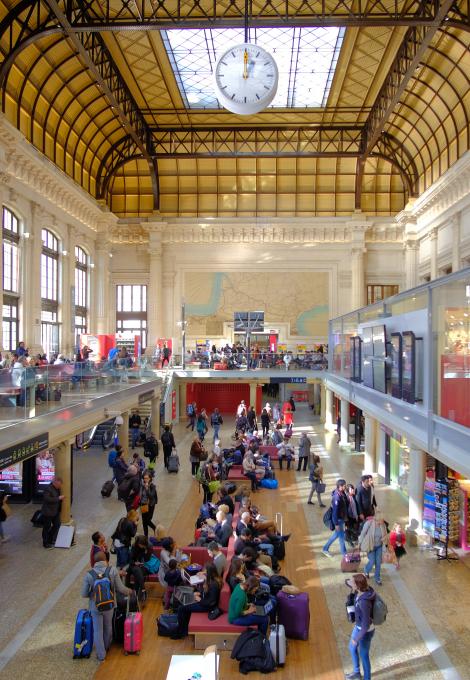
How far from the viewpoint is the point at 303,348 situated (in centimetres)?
3659

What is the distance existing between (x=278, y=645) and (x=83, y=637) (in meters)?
2.56

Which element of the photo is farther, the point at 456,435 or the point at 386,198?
the point at 386,198

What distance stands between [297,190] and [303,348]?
1064 cm

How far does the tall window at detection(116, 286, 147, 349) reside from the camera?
38156 millimetres

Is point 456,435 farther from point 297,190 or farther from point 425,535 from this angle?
point 297,190

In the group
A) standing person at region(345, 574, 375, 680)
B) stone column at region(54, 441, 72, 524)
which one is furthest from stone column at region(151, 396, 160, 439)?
standing person at region(345, 574, 375, 680)

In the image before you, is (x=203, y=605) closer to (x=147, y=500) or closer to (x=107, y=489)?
(x=147, y=500)

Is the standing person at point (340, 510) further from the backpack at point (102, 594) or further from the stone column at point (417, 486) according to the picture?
the backpack at point (102, 594)

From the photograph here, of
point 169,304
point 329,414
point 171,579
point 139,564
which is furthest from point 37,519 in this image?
point 169,304

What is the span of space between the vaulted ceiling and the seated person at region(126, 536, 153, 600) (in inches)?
532

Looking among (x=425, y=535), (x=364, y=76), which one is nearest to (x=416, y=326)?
(x=425, y=535)

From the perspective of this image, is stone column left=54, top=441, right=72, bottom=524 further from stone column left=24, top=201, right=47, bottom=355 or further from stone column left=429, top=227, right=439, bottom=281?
stone column left=429, top=227, right=439, bottom=281

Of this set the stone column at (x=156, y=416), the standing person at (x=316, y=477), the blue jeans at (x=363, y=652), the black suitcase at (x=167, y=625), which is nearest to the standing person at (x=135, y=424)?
the stone column at (x=156, y=416)

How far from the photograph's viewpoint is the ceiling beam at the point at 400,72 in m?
18.3
